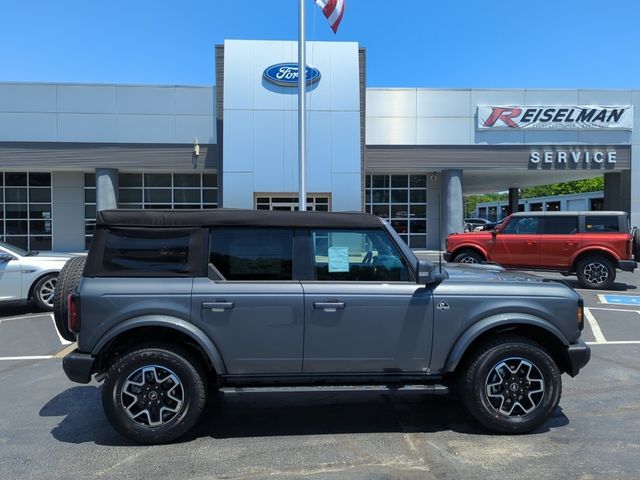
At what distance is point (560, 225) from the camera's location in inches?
533


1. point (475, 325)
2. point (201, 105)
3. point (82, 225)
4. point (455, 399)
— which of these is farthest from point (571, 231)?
point (82, 225)

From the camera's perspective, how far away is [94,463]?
13.0 ft

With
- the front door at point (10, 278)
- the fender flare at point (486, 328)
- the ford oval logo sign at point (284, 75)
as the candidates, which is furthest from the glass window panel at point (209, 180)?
the fender flare at point (486, 328)

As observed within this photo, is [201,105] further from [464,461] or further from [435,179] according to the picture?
[464,461]

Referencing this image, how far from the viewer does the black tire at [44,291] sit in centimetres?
989

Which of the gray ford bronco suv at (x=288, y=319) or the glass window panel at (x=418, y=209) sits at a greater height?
the glass window panel at (x=418, y=209)

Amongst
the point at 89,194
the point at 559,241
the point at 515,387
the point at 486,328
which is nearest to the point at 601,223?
the point at 559,241

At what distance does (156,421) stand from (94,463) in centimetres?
51

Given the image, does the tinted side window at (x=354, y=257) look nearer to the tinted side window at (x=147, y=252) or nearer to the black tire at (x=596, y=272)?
the tinted side window at (x=147, y=252)

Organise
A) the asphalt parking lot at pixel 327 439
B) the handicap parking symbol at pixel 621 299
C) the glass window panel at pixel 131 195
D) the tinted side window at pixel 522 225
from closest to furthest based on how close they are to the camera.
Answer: the asphalt parking lot at pixel 327 439, the handicap parking symbol at pixel 621 299, the tinted side window at pixel 522 225, the glass window panel at pixel 131 195

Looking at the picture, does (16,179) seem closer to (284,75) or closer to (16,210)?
(16,210)

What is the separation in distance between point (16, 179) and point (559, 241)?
21987 mm

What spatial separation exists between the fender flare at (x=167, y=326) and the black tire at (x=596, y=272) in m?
11.5

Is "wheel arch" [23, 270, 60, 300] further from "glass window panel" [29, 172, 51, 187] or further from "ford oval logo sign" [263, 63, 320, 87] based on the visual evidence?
"glass window panel" [29, 172, 51, 187]
